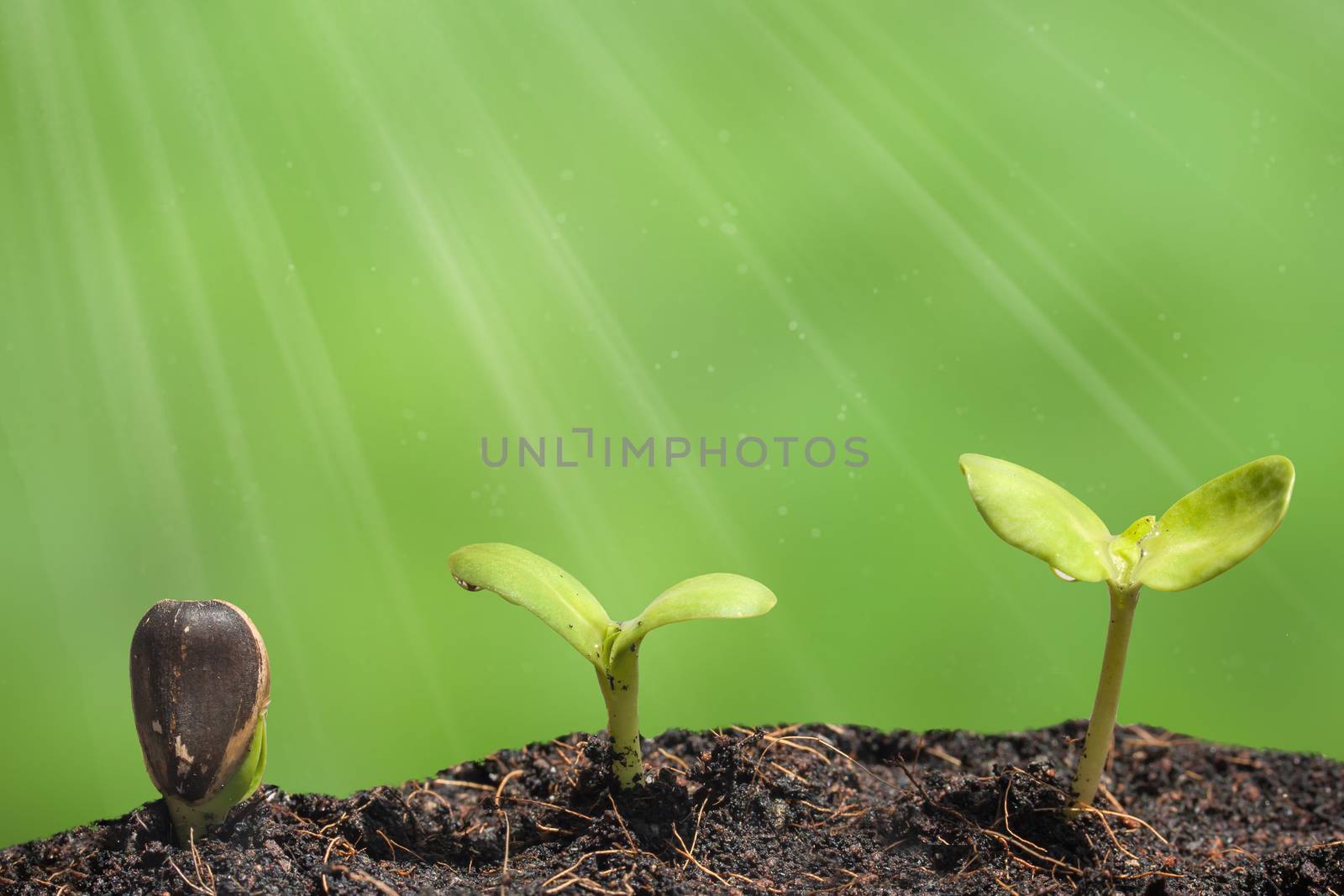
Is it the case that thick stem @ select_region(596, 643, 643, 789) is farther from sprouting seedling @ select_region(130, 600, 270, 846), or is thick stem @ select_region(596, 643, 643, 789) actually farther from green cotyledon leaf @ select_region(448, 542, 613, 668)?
sprouting seedling @ select_region(130, 600, 270, 846)

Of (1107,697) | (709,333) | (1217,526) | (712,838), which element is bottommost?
(712,838)

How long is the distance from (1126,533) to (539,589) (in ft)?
1.50

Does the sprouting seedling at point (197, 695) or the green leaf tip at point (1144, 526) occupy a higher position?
the green leaf tip at point (1144, 526)

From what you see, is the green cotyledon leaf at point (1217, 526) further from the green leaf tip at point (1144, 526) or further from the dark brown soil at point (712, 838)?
the dark brown soil at point (712, 838)

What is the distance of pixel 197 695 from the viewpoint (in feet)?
2.59

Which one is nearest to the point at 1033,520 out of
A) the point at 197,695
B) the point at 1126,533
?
the point at 1126,533

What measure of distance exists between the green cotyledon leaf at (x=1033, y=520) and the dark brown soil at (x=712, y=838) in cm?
22

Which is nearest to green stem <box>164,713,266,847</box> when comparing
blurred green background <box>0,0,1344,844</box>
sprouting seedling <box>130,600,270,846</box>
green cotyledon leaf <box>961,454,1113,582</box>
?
sprouting seedling <box>130,600,270,846</box>

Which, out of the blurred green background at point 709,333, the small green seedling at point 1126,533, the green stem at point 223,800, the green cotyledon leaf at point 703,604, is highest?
the blurred green background at point 709,333

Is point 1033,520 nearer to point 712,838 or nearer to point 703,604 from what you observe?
point 703,604

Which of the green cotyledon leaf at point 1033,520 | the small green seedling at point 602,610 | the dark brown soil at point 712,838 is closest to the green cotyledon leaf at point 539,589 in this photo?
the small green seedling at point 602,610

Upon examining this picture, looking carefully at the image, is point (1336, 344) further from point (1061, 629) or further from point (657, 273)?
point (657, 273)

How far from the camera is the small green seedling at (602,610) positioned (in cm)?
77

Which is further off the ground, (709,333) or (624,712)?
(709,333)
